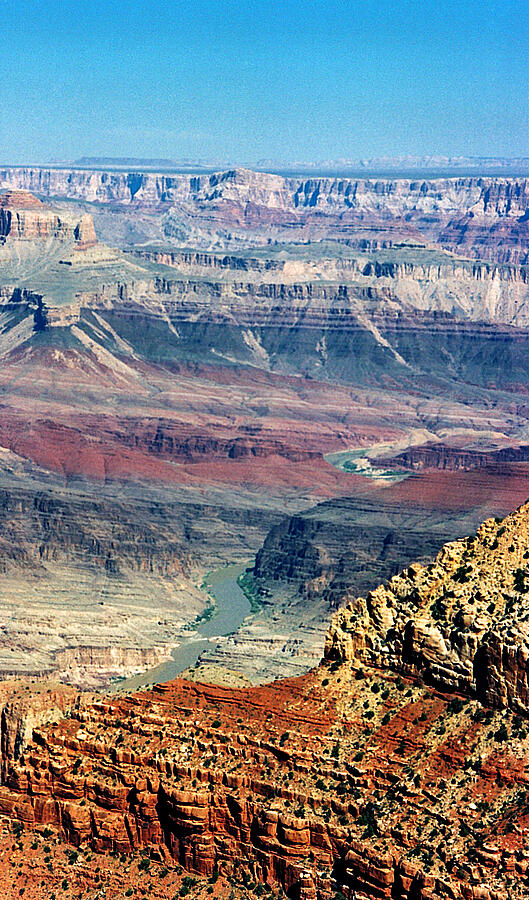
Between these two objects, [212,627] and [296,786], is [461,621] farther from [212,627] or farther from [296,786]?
[212,627]

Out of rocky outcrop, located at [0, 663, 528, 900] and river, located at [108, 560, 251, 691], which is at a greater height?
rocky outcrop, located at [0, 663, 528, 900]

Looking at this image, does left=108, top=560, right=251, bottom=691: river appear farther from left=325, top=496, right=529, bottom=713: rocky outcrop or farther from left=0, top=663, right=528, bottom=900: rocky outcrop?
left=0, top=663, right=528, bottom=900: rocky outcrop

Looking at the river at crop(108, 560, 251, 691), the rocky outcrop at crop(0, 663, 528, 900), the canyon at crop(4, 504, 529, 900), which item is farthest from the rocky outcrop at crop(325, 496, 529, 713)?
the river at crop(108, 560, 251, 691)

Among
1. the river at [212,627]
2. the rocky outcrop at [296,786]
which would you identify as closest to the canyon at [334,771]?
the rocky outcrop at [296,786]

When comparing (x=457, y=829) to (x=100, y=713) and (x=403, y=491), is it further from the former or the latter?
(x=403, y=491)

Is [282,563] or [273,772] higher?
[273,772]

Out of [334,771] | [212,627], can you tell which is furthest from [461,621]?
[212,627]

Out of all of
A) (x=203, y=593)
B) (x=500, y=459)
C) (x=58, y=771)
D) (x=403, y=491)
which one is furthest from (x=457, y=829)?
(x=500, y=459)
